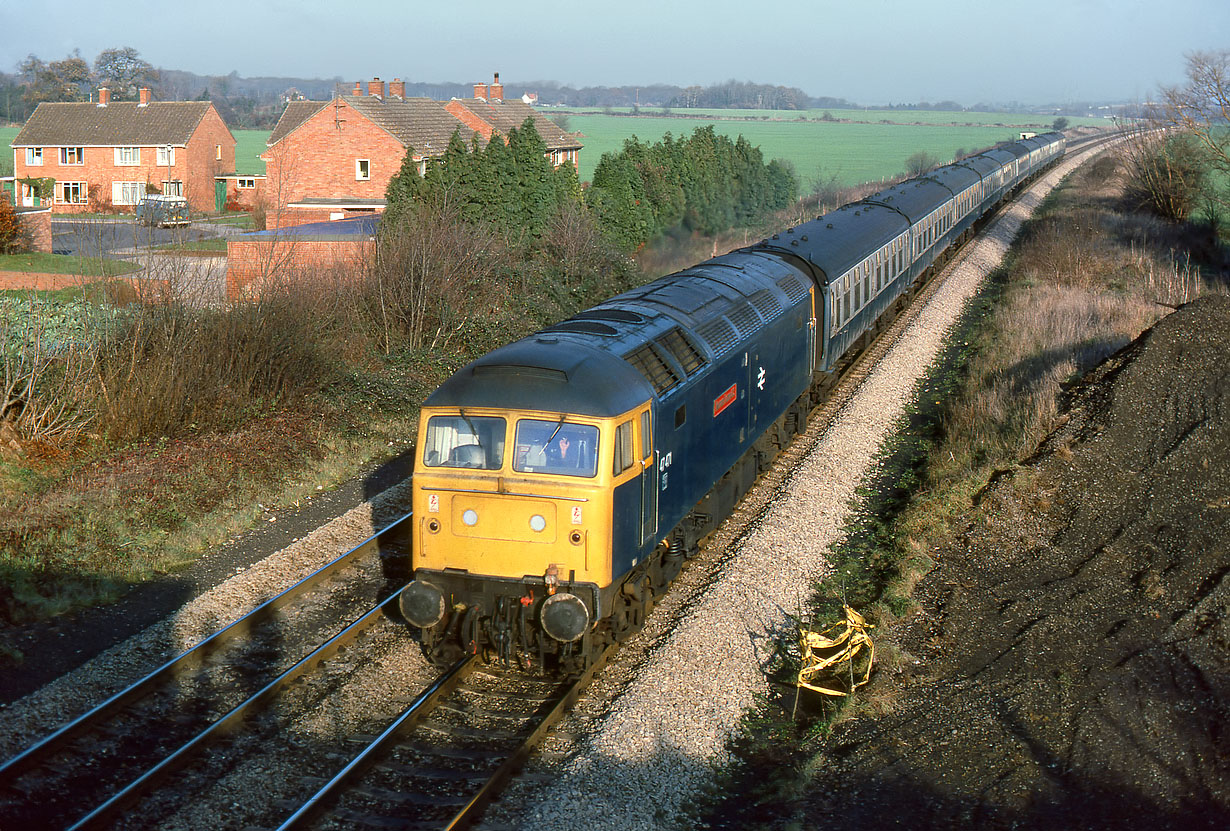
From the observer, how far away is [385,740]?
28.1 feet

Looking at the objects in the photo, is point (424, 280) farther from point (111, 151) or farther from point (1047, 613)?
point (111, 151)

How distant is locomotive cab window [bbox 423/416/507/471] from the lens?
9.34 meters

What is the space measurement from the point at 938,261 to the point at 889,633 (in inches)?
1027

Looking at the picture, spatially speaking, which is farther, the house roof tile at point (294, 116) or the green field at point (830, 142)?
the green field at point (830, 142)

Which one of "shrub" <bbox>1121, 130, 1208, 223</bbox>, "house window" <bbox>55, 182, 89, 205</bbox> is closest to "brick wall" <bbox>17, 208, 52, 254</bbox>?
"house window" <bbox>55, 182, 89, 205</bbox>

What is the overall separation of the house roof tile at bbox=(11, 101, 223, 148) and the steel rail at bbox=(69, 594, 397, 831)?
185 ft

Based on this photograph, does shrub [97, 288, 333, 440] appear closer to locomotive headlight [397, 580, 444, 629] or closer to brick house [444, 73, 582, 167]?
locomotive headlight [397, 580, 444, 629]

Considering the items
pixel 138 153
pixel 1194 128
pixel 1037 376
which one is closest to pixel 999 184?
pixel 1194 128

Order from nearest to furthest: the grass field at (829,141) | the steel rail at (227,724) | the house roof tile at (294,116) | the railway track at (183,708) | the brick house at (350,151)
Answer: the steel rail at (227,724), the railway track at (183,708), the brick house at (350,151), the house roof tile at (294,116), the grass field at (829,141)

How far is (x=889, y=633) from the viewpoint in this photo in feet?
36.6

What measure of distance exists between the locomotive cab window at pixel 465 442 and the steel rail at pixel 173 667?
3.02 metres

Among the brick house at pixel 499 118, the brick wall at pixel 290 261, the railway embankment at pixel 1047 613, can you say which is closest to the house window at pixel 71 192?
the brick house at pixel 499 118

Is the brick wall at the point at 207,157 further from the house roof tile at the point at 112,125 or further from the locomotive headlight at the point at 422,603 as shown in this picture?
the locomotive headlight at the point at 422,603

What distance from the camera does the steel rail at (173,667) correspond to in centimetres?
823
